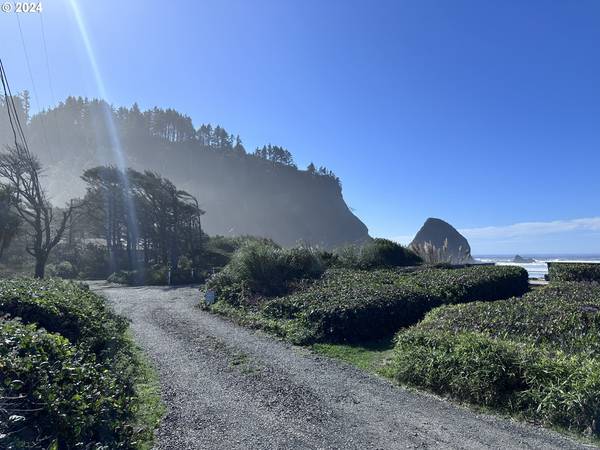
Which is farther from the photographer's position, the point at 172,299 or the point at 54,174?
the point at 54,174

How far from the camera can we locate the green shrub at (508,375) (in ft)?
14.0

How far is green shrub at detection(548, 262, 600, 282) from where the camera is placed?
14026 mm

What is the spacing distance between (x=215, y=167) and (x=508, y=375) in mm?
93152

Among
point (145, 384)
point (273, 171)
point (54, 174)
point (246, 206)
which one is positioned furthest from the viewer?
point (273, 171)

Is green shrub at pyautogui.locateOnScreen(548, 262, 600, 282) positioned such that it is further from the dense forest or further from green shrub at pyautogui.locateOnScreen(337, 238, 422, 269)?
the dense forest

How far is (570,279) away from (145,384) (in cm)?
1437

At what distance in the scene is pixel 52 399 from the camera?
324 cm

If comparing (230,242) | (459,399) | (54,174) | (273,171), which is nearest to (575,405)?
(459,399)

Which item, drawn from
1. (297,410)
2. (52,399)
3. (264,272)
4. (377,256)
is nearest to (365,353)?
(297,410)

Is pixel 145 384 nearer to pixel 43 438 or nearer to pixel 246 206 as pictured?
pixel 43 438

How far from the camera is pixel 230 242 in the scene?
31.8 m

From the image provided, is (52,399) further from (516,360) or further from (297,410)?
(516,360)

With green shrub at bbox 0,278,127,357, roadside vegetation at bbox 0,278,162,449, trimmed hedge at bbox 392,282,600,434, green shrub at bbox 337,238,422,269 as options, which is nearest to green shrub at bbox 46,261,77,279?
green shrub at bbox 337,238,422,269

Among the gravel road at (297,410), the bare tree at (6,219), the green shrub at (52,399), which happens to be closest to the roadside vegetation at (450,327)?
the gravel road at (297,410)
